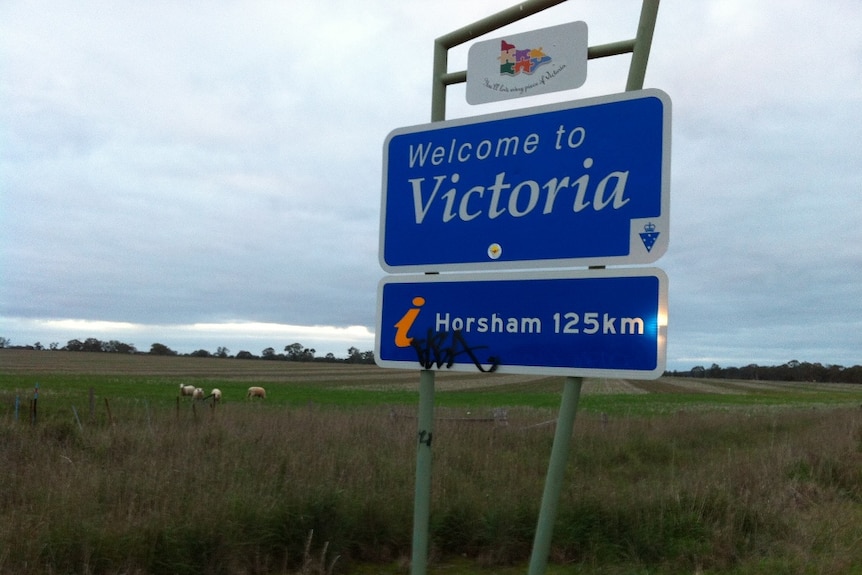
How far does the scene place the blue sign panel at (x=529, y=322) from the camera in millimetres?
2334

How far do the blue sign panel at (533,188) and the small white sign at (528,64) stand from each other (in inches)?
5.3

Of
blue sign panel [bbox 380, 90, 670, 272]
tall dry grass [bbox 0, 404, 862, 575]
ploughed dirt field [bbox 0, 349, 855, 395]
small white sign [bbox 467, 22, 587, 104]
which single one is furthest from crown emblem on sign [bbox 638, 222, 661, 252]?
ploughed dirt field [bbox 0, 349, 855, 395]

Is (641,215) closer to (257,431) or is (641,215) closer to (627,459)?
(257,431)

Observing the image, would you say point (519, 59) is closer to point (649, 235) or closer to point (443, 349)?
point (649, 235)

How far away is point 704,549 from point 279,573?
138 inches

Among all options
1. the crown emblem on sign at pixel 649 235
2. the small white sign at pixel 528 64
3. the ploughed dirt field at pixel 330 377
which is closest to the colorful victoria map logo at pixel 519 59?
the small white sign at pixel 528 64

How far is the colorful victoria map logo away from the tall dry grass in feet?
9.68

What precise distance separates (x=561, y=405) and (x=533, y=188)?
0.84m

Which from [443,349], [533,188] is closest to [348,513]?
[443,349]

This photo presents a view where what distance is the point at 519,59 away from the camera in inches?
112

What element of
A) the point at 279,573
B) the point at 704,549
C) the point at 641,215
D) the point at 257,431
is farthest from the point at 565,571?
the point at 257,431

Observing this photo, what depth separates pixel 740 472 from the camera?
28.6ft

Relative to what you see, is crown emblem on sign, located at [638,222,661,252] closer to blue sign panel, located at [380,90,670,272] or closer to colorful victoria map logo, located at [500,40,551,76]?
blue sign panel, located at [380,90,670,272]

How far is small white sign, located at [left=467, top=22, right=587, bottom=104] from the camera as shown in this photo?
2713 millimetres
